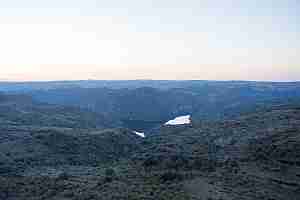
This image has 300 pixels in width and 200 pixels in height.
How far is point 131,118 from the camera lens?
108125 mm

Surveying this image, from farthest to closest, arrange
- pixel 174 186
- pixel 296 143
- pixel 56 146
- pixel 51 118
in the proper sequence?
1. pixel 51 118
2. pixel 56 146
3. pixel 296 143
4. pixel 174 186

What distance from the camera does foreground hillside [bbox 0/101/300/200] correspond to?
25031 mm

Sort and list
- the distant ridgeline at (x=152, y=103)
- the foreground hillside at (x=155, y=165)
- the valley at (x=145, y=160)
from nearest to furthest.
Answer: the foreground hillside at (x=155, y=165)
the valley at (x=145, y=160)
the distant ridgeline at (x=152, y=103)

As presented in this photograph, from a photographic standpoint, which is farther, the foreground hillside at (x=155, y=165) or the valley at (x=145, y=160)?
the valley at (x=145, y=160)

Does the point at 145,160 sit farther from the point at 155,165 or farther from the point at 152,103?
the point at 152,103

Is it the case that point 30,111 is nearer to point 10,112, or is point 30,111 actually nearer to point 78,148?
point 10,112

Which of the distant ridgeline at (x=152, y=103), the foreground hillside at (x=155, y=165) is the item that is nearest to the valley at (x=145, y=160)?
the foreground hillside at (x=155, y=165)

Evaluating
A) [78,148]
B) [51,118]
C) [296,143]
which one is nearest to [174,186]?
[296,143]

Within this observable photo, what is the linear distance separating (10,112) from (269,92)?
12630cm

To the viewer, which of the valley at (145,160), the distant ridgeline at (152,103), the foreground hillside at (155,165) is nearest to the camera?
the foreground hillside at (155,165)

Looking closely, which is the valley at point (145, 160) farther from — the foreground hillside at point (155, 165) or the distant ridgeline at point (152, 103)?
the distant ridgeline at point (152, 103)

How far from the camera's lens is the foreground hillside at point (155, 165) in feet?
82.1

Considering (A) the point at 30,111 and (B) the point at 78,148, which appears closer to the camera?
(B) the point at 78,148

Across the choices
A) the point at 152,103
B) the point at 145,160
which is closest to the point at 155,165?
the point at 145,160
